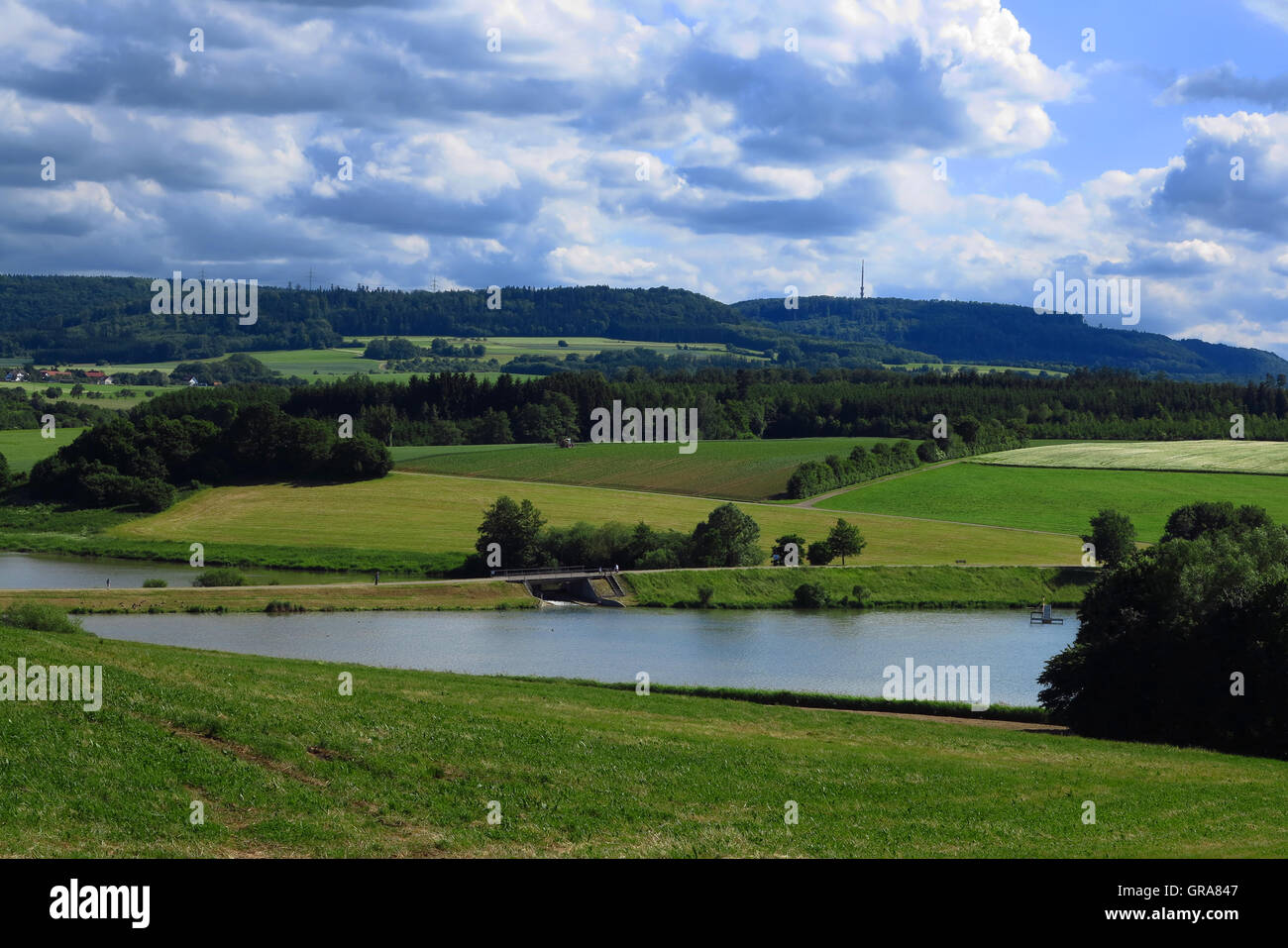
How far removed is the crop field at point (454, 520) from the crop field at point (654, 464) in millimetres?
5553

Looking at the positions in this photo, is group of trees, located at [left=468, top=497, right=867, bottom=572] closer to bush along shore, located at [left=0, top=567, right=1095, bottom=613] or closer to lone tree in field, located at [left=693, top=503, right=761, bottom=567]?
lone tree in field, located at [left=693, top=503, right=761, bottom=567]

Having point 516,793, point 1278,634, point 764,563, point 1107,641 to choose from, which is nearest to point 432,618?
point 764,563

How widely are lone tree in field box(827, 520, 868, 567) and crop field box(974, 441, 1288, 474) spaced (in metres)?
46.1

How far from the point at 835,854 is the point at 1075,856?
3.43 meters

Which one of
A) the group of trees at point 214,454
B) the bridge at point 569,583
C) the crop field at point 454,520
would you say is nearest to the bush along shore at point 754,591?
the bridge at point 569,583

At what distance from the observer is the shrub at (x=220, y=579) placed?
74438mm

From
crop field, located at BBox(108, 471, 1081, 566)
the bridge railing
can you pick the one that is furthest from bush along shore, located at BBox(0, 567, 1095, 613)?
crop field, located at BBox(108, 471, 1081, 566)

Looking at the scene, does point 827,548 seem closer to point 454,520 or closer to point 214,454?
point 454,520

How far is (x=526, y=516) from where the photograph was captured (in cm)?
8681

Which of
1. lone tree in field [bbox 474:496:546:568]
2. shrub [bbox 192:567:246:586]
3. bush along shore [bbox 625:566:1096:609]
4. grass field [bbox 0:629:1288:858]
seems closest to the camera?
grass field [bbox 0:629:1288:858]

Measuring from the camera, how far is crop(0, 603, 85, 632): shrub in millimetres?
41938

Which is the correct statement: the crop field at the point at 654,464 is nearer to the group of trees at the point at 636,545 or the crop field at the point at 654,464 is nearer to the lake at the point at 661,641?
the group of trees at the point at 636,545

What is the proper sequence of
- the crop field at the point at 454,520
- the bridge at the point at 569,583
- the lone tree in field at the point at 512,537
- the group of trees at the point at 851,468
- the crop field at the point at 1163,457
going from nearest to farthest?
the bridge at the point at 569,583 < the lone tree in field at the point at 512,537 < the crop field at the point at 454,520 < the group of trees at the point at 851,468 < the crop field at the point at 1163,457
